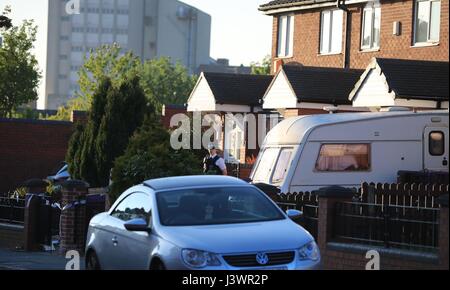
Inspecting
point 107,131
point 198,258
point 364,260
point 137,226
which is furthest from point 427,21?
point 198,258

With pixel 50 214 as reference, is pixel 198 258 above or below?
above

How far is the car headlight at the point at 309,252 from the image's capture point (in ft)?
43.5

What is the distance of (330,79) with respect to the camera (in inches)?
1407

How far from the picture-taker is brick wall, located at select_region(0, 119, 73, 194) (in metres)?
43.5

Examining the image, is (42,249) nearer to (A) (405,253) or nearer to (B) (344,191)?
(B) (344,191)

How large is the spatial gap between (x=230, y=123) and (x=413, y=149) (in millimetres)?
16264

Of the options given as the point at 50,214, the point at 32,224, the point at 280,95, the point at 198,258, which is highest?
the point at 280,95

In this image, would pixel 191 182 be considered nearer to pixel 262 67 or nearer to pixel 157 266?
pixel 157 266

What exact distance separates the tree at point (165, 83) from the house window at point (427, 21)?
62.0 meters

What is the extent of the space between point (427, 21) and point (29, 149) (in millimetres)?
16588

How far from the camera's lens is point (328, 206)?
17781 mm

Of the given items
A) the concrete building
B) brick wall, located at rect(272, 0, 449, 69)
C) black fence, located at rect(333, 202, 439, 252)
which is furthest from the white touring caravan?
the concrete building

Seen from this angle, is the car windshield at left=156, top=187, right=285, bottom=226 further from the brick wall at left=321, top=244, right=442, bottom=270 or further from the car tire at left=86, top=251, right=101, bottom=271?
the brick wall at left=321, top=244, right=442, bottom=270

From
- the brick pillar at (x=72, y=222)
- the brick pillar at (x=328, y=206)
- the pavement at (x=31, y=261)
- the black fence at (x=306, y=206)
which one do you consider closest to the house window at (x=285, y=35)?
the pavement at (x=31, y=261)
